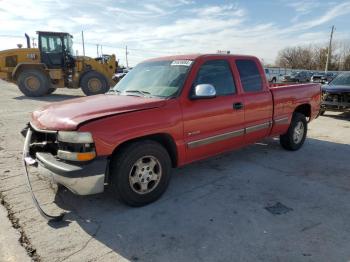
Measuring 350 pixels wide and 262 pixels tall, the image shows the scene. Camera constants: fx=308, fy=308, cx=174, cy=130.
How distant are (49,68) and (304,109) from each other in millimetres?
13634

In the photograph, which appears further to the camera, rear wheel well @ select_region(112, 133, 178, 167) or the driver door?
the driver door

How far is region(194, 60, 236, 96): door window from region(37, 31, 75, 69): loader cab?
44.0 feet

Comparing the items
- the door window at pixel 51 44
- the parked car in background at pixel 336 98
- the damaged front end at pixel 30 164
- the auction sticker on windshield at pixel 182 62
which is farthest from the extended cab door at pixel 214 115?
the door window at pixel 51 44

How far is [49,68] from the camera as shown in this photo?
16.2 m

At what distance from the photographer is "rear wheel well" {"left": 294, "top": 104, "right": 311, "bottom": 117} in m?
6.49

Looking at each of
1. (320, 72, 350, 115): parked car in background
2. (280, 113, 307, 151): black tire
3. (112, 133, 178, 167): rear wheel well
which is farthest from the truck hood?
(320, 72, 350, 115): parked car in background

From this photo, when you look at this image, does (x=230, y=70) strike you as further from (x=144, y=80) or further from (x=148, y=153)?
(x=148, y=153)

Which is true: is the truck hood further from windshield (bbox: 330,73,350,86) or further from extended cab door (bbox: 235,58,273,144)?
windshield (bbox: 330,73,350,86)

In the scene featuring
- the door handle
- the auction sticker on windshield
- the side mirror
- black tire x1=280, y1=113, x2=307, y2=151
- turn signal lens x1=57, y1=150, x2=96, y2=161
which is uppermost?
the auction sticker on windshield

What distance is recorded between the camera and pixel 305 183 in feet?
15.2

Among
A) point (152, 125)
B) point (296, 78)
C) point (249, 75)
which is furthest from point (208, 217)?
point (296, 78)

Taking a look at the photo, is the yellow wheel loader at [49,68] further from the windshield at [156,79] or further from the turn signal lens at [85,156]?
the turn signal lens at [85,156]

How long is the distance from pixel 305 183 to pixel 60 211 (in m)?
3.47

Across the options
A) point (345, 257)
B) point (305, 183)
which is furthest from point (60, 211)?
point (305, 183)
